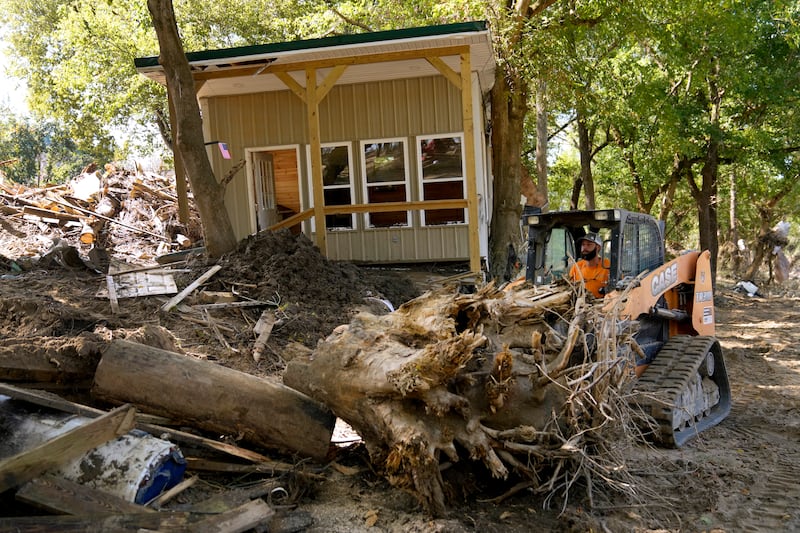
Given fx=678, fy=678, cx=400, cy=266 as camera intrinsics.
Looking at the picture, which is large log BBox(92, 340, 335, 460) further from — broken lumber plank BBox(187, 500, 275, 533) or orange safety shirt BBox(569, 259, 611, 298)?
orange safety shirt BBox(569, 259, 611, 298)

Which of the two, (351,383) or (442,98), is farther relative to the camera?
(442,98)

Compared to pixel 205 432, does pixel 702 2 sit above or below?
above

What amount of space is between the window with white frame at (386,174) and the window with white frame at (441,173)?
396 mm

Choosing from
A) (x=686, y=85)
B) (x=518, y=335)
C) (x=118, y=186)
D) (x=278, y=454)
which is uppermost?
(x=686, y=85)

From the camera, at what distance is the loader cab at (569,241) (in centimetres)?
794

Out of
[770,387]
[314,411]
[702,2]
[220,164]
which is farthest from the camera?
[702,2]

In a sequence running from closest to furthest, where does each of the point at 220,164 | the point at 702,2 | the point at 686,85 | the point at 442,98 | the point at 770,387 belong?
the point at 770,387 < the point at 442,98 < the point at 220,164 < the point at 702,2 < the point at 686,85

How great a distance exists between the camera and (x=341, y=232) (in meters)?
14.8

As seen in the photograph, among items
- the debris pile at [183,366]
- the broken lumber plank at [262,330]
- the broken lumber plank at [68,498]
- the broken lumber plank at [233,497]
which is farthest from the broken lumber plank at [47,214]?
the broken lumber plank at [68,498]

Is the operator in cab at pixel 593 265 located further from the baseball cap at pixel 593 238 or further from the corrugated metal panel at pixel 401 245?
the corrugated metal panel at pixel 401 245

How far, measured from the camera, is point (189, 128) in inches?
431

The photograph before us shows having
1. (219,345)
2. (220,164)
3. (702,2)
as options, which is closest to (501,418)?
(219,345)

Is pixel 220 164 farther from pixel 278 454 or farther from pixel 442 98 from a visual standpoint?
pixel 278 454

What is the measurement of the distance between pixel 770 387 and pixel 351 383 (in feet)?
26.8
